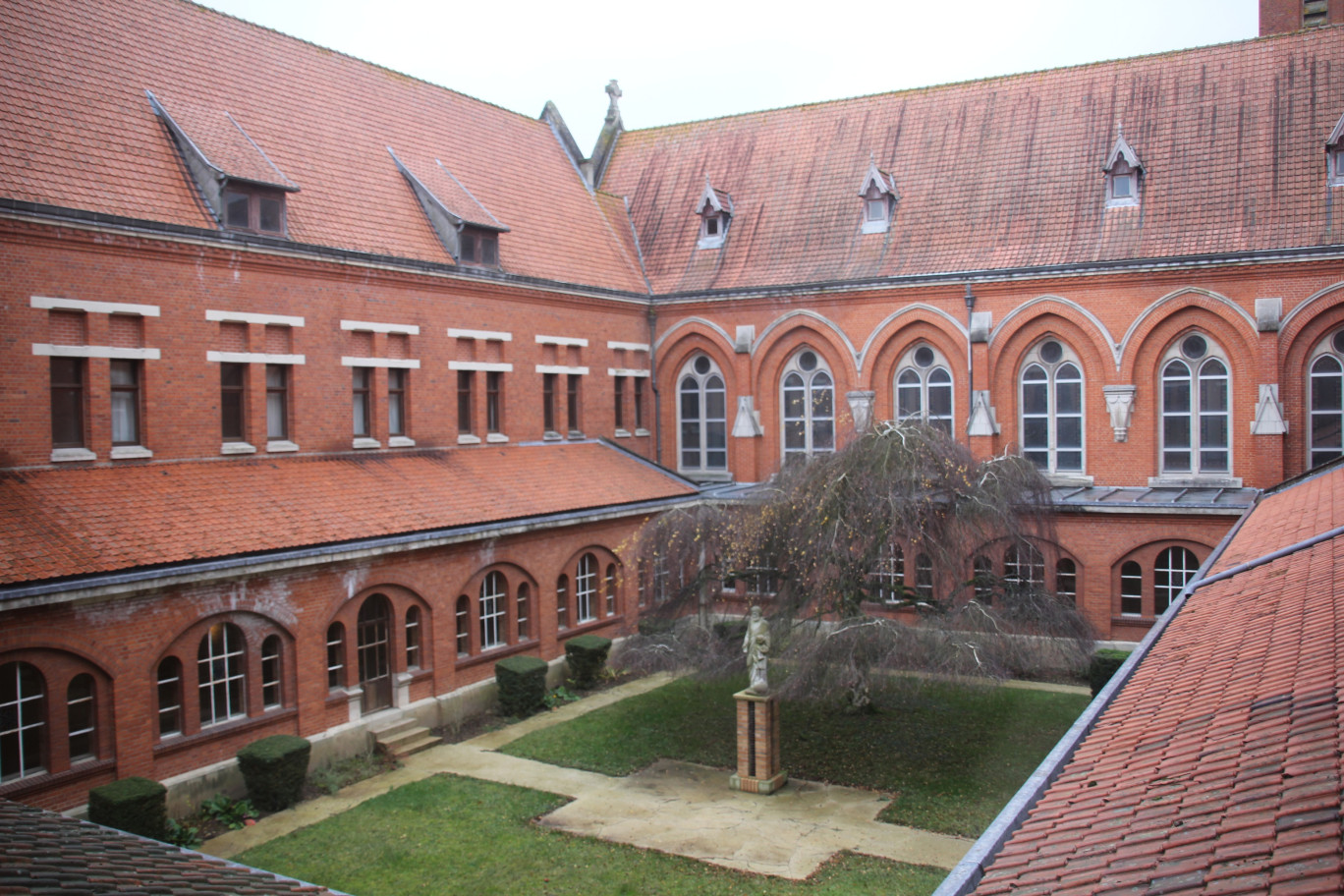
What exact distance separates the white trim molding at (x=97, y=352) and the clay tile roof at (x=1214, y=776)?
15.9 metres

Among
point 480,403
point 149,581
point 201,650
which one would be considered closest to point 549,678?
point 480,403

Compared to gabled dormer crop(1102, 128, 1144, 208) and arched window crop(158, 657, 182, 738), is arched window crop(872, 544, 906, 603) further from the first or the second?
gabled dormer crop(1102, 128, 1144, 208)

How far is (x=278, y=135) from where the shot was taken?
2222 cm

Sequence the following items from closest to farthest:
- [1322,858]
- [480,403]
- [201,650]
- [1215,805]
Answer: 1. [1322,858]
2. [1215,805]
3. [201,650]
4. [480,403]

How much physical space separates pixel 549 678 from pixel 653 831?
8025 mm

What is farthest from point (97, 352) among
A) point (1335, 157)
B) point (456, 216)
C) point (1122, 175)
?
point (1335, 157)

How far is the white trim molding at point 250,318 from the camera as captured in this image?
62.6 feet

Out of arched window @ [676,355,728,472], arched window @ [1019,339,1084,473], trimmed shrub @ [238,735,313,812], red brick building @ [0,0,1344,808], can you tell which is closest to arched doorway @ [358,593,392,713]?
red brick building @ [0,0,1344,808]

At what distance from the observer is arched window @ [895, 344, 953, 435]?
28250 millimetres

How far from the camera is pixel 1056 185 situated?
27.5 metres

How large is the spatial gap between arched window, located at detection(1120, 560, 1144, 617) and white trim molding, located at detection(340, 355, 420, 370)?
16088mm

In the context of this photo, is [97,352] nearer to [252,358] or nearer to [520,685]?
[252,358]

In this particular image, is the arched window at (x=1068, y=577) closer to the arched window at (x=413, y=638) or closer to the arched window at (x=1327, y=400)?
the arched window at (x=1327, y=400)

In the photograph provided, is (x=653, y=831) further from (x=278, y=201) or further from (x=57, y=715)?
(x=278, y=201)
